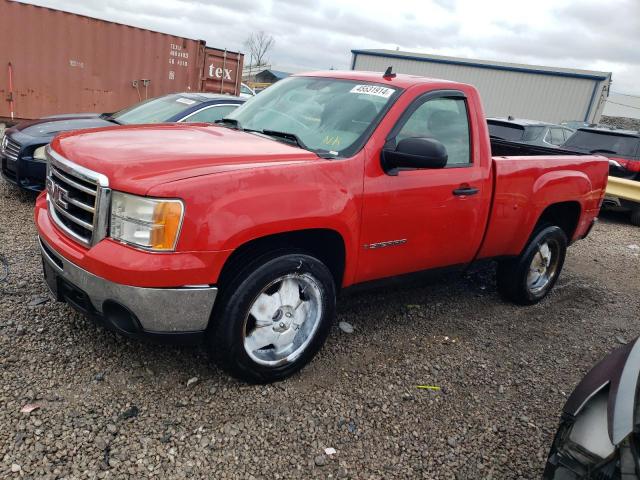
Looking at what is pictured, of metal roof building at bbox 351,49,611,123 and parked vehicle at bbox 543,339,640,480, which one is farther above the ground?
metal roof building at bbox 351,49,611,123

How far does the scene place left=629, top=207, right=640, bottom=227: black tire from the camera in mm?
9101

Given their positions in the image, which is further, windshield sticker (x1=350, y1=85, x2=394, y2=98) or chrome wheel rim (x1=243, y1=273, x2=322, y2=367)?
windshield sticker (x1=350, y1=85, x2=394, y2=98)

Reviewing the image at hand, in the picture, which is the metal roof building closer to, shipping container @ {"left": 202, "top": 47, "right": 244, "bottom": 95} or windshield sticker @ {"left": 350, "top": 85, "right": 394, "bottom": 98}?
shipping container @ {"left": 202, "top": 47, "right": 244, "bottom": 95}

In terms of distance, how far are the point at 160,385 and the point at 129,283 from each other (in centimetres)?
81

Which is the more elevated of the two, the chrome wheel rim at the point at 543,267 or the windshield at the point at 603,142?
the windshield at the point at 603,142

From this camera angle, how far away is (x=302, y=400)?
9.79ft

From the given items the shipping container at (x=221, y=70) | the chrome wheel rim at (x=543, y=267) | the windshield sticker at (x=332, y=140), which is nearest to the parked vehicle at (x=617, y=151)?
the chrome wheel rim at (x=543, y=267)

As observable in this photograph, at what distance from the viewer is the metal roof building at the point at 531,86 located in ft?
92.5

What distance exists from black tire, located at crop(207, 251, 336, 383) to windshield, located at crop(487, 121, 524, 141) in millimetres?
7950

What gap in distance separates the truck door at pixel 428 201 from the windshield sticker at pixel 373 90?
0.18m

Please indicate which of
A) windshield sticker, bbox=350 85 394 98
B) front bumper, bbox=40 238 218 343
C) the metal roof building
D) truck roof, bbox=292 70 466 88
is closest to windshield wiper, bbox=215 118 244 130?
truck roof, bbox=292 70 466 88

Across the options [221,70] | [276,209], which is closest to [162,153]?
[276,209]

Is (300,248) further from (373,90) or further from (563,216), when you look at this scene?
(563,216)

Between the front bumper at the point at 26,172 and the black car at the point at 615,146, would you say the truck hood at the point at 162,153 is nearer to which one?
the front bumper at the point at 26,172
